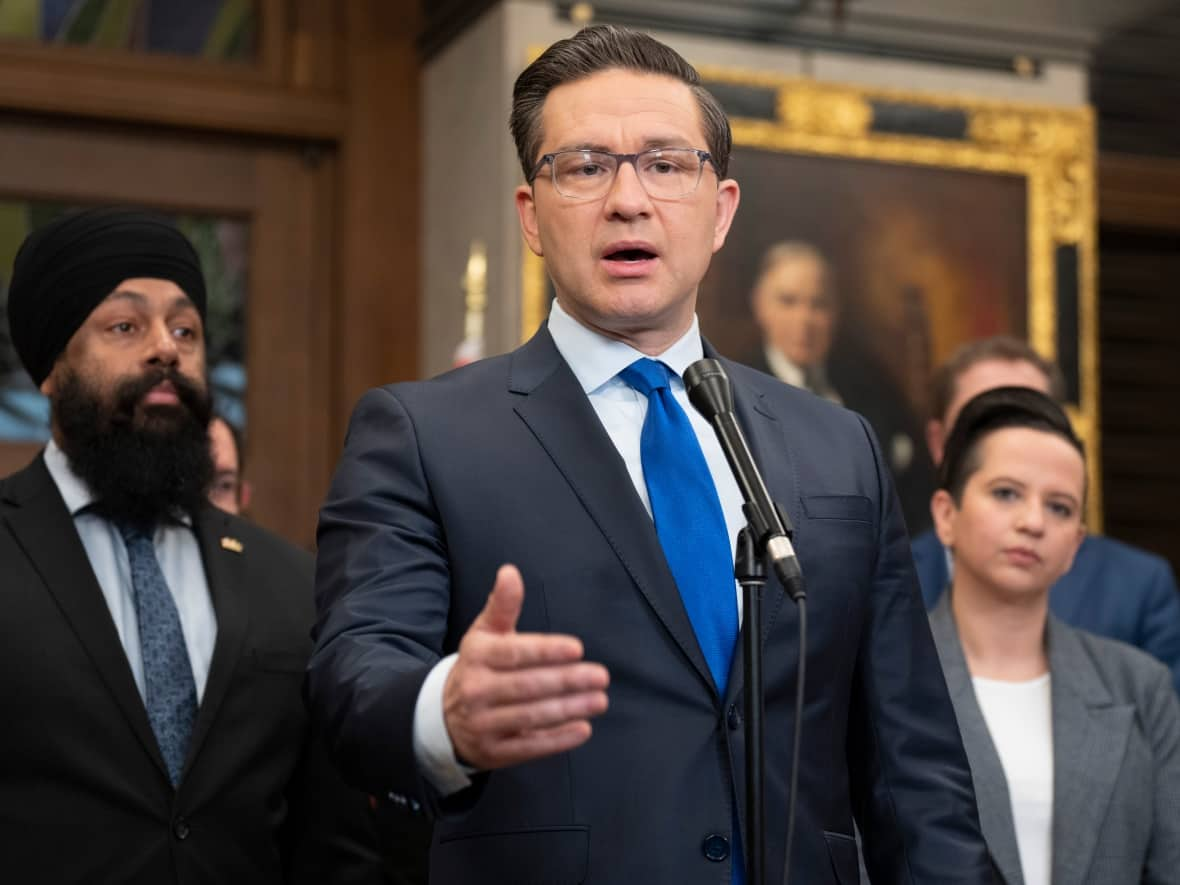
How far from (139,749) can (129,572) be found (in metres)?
0.37

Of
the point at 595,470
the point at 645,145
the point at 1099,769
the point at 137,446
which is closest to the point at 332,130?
the point at 137,446

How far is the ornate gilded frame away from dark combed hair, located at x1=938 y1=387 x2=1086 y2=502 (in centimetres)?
218

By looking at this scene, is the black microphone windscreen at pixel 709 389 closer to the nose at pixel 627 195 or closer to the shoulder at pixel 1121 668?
the nose at pixel 627 195

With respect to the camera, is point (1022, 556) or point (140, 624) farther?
point (1022, 556)

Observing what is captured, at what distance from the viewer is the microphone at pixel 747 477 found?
1837 millimetres

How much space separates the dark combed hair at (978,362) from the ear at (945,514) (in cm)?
102

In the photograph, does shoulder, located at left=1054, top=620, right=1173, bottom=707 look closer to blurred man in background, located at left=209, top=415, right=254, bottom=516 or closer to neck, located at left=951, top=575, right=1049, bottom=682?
neck, located at left=951, top=575, right=1049, bottom=682

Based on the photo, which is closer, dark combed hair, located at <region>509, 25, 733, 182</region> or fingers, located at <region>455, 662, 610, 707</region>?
fingers, located at <region>455, 662, 610, 707</region>

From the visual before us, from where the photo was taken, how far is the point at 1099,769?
3.23 m

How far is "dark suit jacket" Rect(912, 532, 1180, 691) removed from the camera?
418cm

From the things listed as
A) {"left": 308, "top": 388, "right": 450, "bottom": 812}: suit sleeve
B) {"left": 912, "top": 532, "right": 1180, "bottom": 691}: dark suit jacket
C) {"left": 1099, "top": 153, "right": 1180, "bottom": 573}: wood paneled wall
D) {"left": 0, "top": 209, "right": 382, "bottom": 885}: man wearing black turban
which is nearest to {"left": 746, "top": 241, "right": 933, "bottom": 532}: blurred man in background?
{"left": 912, "top": 532, "right": 1180, "bottom": 691}: dark suit jacket

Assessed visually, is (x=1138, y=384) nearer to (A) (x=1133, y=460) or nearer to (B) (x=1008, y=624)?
(A) (x=1133, y=460)

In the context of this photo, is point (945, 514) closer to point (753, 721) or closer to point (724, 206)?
point (724, 206)

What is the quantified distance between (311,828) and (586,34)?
1545 mm
